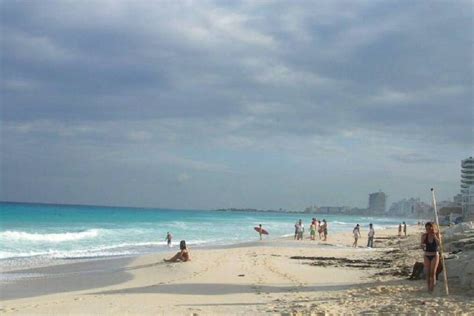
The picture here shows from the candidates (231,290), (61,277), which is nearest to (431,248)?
(231,290)

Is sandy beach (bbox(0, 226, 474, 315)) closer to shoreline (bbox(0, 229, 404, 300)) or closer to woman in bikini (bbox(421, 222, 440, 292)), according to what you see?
shoreline (bbox(0, 229, 404, 300))

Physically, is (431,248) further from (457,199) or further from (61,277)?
(457,199)

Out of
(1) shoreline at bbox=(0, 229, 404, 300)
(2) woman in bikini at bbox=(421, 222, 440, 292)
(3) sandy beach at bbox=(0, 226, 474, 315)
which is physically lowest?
(1) shoreline at bbox=(0, 229, 404, 300)

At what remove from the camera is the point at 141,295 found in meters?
10.8

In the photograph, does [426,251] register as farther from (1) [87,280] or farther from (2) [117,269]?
(2) [117,269]

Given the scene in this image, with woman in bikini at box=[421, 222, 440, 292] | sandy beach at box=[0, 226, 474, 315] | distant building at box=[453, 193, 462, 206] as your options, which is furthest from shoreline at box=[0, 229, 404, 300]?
distant building at box=[453, 193, 462, 206]

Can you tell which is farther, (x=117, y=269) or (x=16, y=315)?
(x=117, y=269)

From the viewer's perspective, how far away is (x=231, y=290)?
11.3 m

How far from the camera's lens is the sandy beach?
9062 millimetres

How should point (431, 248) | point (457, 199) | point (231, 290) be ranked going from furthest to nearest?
point (457, 199) < point (231, 290) < point (431, 248)

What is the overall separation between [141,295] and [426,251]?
6.06 metres

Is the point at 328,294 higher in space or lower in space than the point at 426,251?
lower

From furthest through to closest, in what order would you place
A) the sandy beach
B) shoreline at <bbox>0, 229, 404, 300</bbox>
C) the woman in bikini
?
shoreline at <bbox>0, 229, 404, 300</bbox> < the woman in bikini < the sandy beach

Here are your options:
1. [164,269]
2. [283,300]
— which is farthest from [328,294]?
[164,269]
